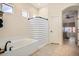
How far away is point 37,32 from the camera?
247 cm

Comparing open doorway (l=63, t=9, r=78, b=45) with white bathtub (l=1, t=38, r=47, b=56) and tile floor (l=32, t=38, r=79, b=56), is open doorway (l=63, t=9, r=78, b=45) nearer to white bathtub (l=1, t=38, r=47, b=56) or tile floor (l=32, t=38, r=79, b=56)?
tile floor (l=32, t=38, r=79, b=56)

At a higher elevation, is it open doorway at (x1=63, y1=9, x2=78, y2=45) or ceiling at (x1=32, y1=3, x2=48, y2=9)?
ceiling at (x1=32, y1=3, x2=48, y2=9)

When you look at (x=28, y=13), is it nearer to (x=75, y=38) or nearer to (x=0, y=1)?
(x=0, y=1)

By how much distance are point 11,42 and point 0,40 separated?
20 cm

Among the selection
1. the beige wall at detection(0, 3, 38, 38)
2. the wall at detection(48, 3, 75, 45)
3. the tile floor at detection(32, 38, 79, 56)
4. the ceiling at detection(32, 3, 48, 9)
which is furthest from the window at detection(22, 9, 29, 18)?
the tile floor at detection(32, 38, 79, 56)

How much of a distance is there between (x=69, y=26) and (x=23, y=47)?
0.96 m

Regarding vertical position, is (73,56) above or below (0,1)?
below

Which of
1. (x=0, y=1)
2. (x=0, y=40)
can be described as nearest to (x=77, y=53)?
(x=0, y=40)

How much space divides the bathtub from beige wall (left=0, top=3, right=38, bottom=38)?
118 mm

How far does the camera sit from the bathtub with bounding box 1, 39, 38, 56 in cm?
216

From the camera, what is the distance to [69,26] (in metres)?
2.37

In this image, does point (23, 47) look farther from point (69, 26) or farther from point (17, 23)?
point (69, 26)

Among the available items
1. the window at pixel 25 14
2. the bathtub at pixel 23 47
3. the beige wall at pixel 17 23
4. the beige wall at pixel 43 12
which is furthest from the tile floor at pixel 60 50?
the window at pixel 25 14

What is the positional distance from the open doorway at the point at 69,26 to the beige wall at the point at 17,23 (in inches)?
23.4
